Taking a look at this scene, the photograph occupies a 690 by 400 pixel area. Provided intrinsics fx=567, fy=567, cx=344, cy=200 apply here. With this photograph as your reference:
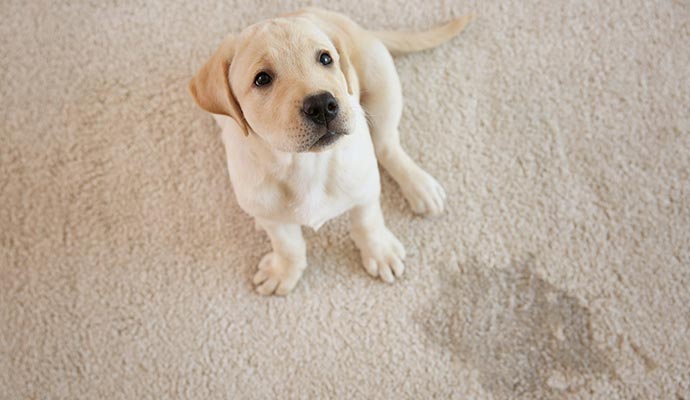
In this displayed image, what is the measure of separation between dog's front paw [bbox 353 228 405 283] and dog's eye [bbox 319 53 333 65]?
744 mm

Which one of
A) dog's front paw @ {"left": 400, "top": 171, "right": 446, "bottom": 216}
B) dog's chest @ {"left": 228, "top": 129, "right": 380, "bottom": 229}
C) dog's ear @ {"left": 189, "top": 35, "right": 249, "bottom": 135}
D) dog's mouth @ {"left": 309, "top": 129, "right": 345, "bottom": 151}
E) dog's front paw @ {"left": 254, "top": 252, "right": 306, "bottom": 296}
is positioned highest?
dog's ear @ {"left": 189, "top": 35, "right": 249, "bottom": 135}

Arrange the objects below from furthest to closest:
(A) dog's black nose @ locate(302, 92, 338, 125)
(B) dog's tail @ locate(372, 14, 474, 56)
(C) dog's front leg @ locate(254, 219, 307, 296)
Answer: (B) dog's tail @ locate(372, 14, 474, 56), (C) dog's front leg @ locate(254, 219, 307, 296), (A) dog's black nose @ locate(302, 92, 338, 125)

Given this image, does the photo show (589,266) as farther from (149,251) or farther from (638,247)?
(149,251)

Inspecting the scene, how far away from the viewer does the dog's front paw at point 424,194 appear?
1989mm

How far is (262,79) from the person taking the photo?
1268 millimetres

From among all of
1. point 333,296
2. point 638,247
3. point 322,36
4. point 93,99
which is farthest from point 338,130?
point 93,99

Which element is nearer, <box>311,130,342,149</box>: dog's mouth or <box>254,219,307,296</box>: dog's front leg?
<box>311,130,342,149</box>: dog's mouth

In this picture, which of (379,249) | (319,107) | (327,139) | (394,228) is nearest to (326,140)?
(327,139)

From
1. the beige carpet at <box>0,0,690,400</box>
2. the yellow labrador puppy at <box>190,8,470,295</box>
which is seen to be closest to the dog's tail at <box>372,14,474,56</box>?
the yellow labrador puppy at <box>190,8,470,295</box>

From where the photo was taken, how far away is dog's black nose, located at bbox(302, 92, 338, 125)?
3.95 feet

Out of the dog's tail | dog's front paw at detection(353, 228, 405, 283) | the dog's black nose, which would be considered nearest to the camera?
the dog's black nose

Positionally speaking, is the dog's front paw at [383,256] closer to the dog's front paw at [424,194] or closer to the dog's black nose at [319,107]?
the dog's front paw at [424,194]

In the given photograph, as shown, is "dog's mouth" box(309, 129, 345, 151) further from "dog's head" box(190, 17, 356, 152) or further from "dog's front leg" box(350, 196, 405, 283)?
"dog's front leg" box(350, 196, 405, 283)

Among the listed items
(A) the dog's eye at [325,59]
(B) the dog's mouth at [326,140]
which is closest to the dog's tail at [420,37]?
(A) the dog's eye at [325,59]
